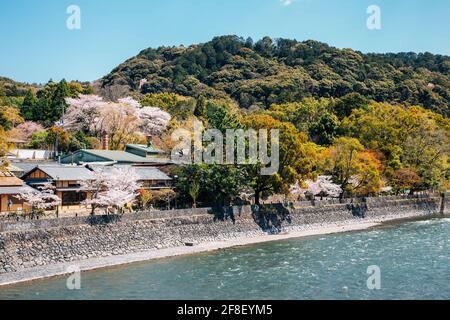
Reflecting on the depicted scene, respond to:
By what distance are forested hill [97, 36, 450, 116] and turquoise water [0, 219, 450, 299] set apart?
230 feet

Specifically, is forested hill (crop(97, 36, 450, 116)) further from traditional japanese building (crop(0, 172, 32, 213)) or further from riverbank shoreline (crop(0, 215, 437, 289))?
traditional japanese building (crop(0, 172, 32, 213))

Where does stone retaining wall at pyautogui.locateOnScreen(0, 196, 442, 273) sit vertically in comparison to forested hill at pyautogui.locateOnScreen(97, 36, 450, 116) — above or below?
below

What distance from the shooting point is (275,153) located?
43.9 m

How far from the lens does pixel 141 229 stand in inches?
1367

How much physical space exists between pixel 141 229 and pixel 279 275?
11.3 m

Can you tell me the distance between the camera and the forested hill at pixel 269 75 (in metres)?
113

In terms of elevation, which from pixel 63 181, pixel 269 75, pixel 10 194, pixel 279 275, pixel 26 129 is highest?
pixel 269 75

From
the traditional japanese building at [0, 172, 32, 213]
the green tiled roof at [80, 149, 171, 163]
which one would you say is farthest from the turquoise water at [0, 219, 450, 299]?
the green tiled roof at [80, 149, 171, 163]

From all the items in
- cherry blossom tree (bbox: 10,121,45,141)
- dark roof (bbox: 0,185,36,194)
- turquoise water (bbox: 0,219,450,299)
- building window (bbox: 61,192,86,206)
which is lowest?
turquoise water (bbox: 0,219,450,299)

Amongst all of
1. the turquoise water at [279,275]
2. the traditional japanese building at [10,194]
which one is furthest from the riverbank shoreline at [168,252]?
the traditional japanese building at [10,194]

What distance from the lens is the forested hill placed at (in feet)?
370

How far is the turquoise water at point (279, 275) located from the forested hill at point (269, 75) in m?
70.0

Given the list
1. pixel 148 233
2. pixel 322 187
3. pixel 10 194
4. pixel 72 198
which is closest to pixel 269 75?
pixel 322 187

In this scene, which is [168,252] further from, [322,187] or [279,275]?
[322,187]
